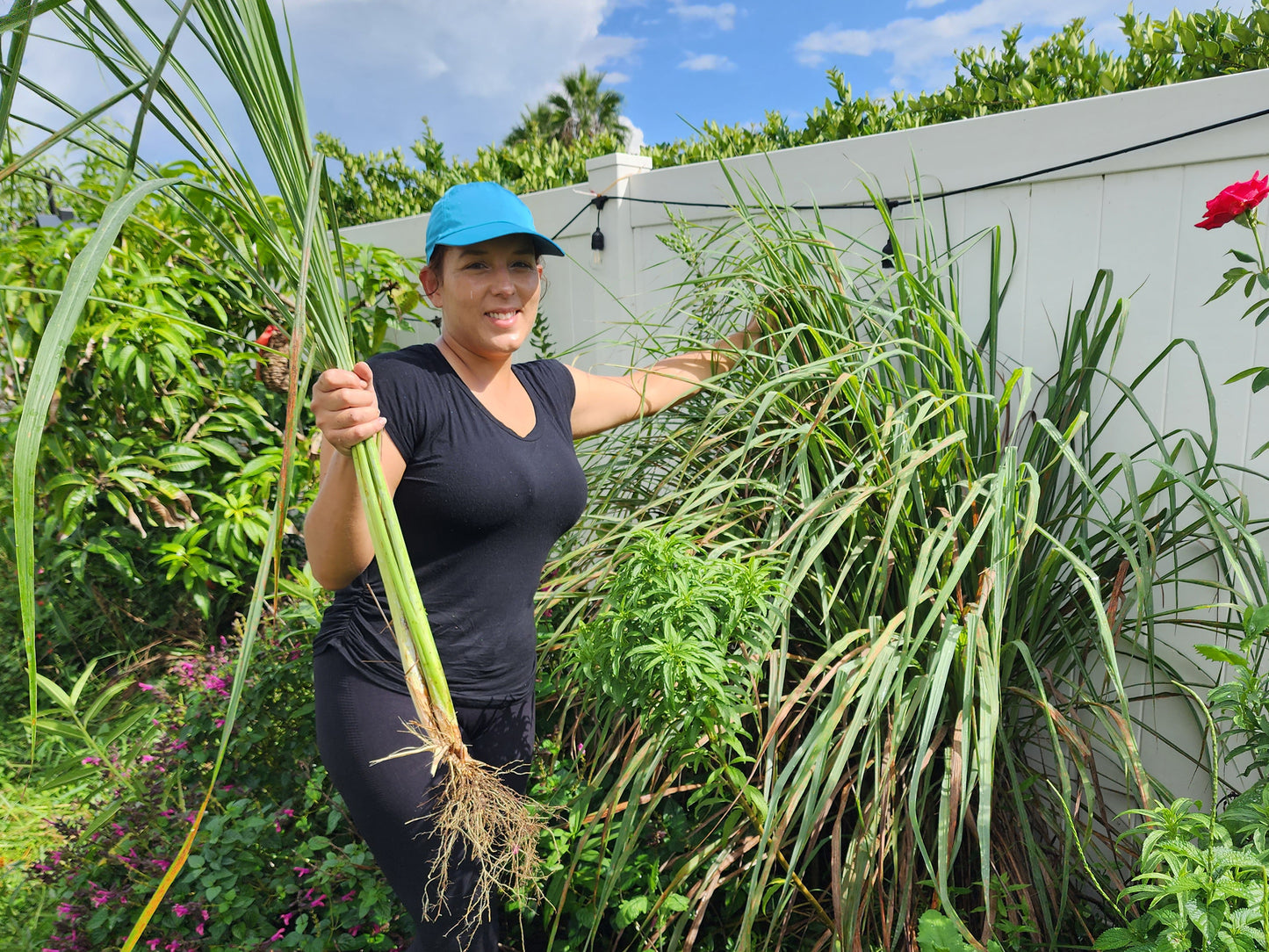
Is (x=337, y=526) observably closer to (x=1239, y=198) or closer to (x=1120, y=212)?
(x=1239, y=198)

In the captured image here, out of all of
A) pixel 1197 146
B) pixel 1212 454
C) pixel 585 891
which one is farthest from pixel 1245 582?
pixel 585 891

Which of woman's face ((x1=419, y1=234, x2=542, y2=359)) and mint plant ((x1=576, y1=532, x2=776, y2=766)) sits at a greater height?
woman's face ((x1=419, y1=234, x2=542, y2=359))

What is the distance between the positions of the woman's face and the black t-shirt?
86 millimetres

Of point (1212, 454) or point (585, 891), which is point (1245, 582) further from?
point (585, 891)

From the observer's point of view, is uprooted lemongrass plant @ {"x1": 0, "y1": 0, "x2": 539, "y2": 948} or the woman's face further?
the woman's face

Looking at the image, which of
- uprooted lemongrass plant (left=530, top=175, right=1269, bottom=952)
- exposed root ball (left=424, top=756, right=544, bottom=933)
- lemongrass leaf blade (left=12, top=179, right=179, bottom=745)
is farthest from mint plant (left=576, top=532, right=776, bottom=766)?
lemongrass leaf blade (left=12, top=179, right=179, bottom=745)

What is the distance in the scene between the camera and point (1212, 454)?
1.90 metres

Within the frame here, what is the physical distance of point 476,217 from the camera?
1786mm

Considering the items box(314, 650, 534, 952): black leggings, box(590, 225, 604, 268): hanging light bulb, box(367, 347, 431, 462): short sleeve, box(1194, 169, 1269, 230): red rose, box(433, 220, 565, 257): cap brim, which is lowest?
box(314, 650, 534, 952): black leggings

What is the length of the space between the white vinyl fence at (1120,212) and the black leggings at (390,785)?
1586 mm

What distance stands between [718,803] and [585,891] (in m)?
0.35

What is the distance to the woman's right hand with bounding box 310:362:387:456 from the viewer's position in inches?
52.2

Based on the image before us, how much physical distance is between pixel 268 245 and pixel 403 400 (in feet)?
1.43

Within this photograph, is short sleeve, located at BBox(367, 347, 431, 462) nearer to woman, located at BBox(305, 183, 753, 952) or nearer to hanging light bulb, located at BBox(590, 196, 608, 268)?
woman, located at BBox(305, 183, 753, 952)
